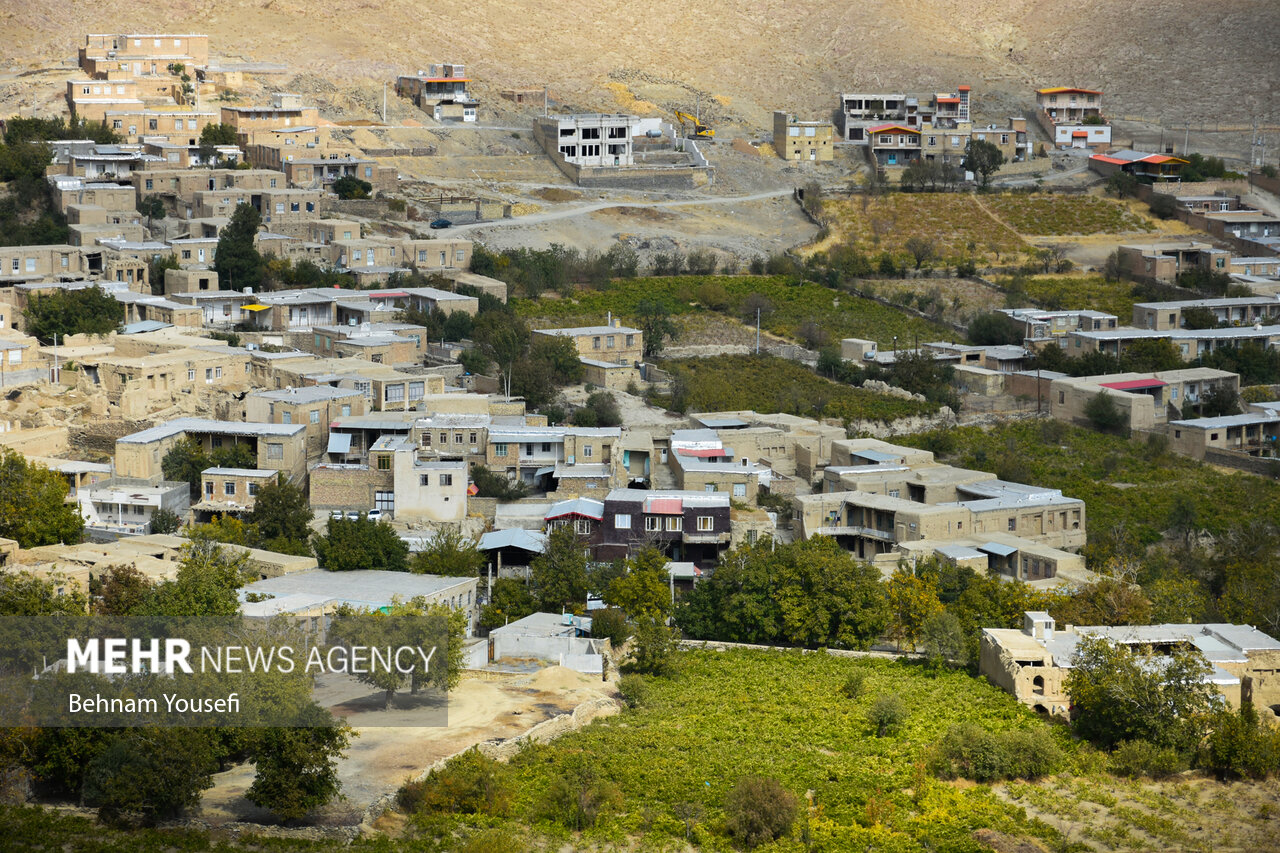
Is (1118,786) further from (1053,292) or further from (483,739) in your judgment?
(1053,292)

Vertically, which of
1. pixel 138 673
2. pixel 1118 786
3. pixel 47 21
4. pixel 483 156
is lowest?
pixel 1118 786

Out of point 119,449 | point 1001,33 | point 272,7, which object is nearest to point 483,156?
point 272,7

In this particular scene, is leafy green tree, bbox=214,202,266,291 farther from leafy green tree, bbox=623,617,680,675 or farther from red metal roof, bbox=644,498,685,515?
leafy green tree, bbox=623,617,680,675

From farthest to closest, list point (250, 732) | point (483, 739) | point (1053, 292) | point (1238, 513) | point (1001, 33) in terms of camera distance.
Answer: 1. point (1001, 33)
2. point (1053, 292)
3. point (1238, 513)
4. point (483, 739)
5. point (250, 732)

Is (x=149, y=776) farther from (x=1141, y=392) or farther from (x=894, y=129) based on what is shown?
(x=894, y=129)

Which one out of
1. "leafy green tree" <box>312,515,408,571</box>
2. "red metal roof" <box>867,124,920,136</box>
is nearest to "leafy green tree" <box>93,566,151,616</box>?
"leafy green tree" <box>312,515,408,571</box>

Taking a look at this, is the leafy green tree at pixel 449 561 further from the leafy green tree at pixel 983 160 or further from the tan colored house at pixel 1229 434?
the leafy green tree at pixel 983 160

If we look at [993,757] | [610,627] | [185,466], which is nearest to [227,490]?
[185,466]
